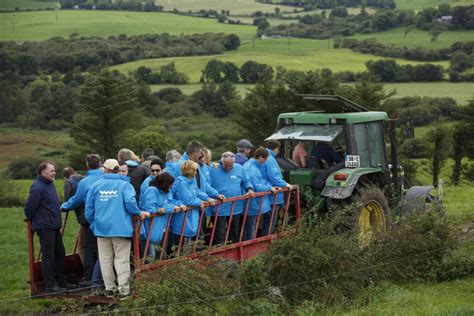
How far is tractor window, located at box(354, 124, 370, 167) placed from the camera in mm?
12891

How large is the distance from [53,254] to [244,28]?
130 m

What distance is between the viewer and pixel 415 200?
1323 cm

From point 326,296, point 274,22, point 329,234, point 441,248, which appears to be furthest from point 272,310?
point 274,22

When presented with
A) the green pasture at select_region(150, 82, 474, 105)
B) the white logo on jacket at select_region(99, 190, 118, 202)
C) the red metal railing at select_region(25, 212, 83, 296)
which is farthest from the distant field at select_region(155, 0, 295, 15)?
the white logo on jacket at select_region(99, 190, 118, 202)

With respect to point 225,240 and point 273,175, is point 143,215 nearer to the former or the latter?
point 225,240

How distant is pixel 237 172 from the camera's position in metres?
11.3

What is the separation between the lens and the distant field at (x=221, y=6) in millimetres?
147000

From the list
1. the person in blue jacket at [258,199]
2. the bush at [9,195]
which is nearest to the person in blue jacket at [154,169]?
the person in blue jacket at [258,199]

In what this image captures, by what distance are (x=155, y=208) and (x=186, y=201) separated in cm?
57

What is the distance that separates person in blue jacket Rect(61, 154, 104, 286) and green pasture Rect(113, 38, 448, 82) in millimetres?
80280

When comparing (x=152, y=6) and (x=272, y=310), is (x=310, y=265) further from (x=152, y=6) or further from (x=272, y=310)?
(x=152, y=6)

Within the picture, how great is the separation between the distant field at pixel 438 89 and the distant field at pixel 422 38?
13964 mm

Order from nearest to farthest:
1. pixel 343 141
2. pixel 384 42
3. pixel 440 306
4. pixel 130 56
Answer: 1. pixel 440 306
2. pixel 343 141
3. pixel 384 42
4. pixel 130 56

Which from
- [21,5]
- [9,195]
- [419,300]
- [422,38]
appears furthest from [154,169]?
[21,5]
